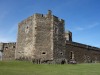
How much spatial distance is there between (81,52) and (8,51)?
14766 millimetres

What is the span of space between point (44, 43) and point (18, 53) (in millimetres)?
6440

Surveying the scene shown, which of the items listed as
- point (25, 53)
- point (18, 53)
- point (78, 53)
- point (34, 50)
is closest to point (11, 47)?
point (18, 53)

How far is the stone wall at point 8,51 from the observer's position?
39500 millimetres

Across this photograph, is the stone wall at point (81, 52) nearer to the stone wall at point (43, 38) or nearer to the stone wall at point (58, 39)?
the stone wall at point (58, 39)

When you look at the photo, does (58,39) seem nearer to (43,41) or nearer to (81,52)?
(43,41)

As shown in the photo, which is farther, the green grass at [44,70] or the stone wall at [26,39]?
the stone wall at [26,39]

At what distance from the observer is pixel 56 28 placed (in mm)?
33219

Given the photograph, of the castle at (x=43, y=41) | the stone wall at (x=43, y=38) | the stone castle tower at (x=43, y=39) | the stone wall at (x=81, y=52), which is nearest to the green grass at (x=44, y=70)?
the castle at (x=43, y=41)

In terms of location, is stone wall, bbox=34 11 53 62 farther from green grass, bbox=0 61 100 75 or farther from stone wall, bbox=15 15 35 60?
green grass, bbox=0 61 100 75

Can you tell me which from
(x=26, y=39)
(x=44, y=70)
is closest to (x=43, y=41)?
(x=26, y=39)

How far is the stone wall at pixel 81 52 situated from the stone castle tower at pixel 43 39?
2741 mm

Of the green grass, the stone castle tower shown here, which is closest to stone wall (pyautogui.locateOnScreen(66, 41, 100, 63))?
the stone castle tower

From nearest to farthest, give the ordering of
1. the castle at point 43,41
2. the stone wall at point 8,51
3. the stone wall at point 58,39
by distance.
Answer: the castle at point 43,41 → the stone wall at point 58,39 → the stone wall at point 8,51

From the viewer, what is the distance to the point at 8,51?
132ft
